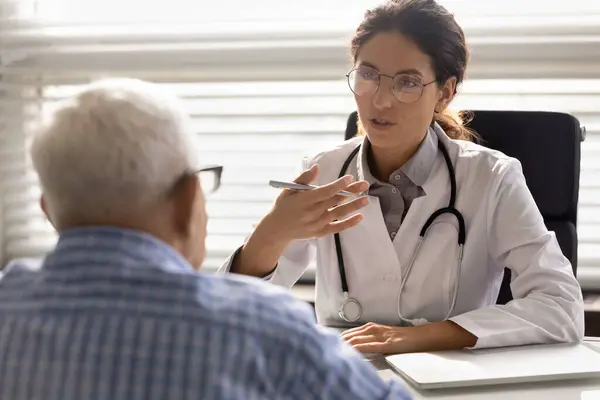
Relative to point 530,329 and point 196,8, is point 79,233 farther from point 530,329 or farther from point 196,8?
point 196,8

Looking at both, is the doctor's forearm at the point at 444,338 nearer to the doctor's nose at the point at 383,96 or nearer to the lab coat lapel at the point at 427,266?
the lab coat lapel at the point at 427,266

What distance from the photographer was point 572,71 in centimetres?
242

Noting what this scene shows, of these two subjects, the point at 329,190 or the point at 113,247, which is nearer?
the point at 113,247

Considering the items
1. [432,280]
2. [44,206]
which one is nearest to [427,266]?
[432,280]

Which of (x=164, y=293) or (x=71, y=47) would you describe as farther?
(x=71, y=47)

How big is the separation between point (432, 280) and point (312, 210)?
35cm

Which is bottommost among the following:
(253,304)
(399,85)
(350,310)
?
(350,310)

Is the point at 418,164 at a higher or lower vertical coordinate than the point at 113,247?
lower

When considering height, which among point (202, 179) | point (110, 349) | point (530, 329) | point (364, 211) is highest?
point (202, 179)

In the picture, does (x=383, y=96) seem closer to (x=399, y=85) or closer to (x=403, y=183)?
(x=399, y=85)

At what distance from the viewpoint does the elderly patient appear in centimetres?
76

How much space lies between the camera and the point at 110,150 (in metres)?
0.79

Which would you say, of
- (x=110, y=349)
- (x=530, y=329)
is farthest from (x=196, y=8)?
(x=110, y=349)

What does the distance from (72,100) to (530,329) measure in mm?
967
